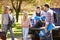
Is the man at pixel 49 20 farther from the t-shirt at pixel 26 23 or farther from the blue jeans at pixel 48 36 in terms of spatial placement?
the t-shirt at pixel 26 23

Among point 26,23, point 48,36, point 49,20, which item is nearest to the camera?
point 49,20

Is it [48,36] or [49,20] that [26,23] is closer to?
[48,36]

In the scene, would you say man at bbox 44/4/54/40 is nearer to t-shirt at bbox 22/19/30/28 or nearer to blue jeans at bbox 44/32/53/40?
blue jeans at bbox 44/32/53/40

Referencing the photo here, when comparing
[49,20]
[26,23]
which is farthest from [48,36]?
[26,23]

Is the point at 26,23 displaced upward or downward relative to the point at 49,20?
downward

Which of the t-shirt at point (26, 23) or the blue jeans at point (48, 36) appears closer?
the blue jeans at point (48, 36)

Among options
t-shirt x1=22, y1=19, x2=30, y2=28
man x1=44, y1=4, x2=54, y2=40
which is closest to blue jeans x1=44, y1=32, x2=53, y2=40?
man x1=44, y1=4, x2=54, y2=40

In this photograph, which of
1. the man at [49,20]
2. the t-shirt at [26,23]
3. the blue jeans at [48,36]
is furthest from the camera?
the t-shirt at [26,23]

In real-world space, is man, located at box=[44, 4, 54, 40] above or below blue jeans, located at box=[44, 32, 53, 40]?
above

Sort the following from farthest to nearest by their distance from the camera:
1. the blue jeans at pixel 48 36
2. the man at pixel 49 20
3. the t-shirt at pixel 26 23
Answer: the t-shirt at pixel 26 23 < the blue jeans at pixel 48 36 < the man at pixel 49 20

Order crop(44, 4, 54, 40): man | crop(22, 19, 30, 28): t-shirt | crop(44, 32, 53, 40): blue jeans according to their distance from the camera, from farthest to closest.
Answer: crop(22, 19, 30, 28): t-shirt, crop(44, 32, 53, 40): blue jeans, crop(44, 4, 54, 40): man

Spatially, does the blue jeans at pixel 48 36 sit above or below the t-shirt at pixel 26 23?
below

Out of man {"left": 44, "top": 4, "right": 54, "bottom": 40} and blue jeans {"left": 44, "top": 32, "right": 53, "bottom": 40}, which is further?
blue jeans {"left": 44, "top": 32, "right": 53, "bottom": 40}

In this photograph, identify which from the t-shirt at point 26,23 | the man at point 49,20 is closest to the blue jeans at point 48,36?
the man at point 49,20
